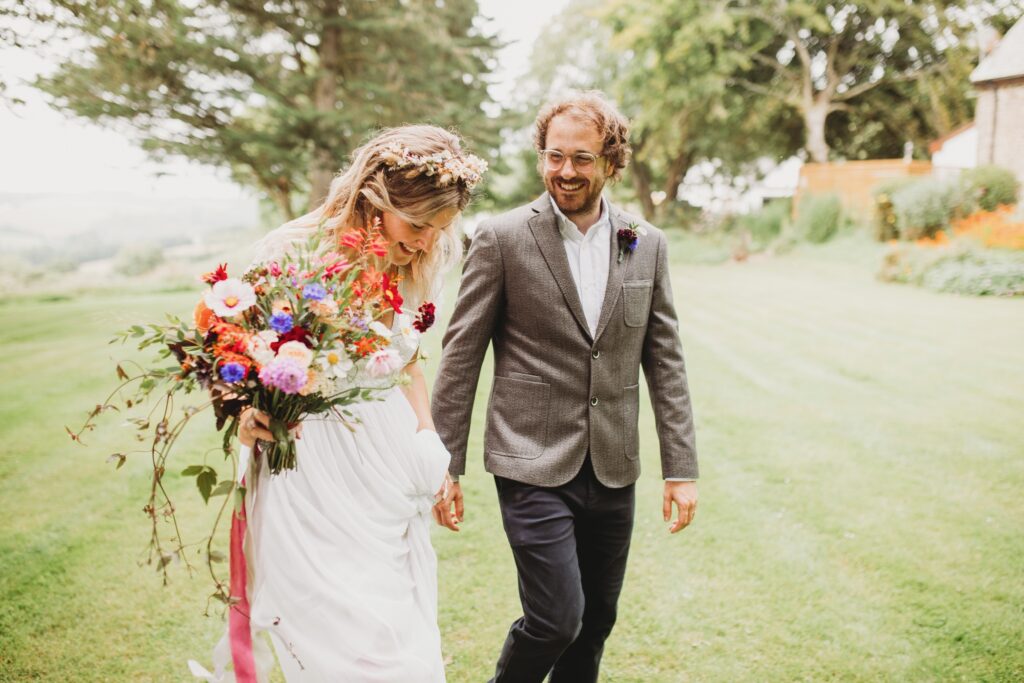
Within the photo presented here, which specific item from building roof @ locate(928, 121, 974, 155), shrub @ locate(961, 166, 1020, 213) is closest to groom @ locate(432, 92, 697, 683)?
shrub @ locate(961, 166, 1020, 213)

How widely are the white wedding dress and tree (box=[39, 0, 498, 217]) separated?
49.1 ft

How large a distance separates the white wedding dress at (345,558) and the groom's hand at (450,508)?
15cm

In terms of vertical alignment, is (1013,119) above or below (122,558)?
above

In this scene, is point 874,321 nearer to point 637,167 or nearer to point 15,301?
point 15,301

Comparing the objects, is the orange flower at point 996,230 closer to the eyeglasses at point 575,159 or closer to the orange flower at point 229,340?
the eyeglasses at point 575,159

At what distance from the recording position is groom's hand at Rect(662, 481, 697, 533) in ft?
8.86

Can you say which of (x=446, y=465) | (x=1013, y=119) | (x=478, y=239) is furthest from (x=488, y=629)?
(x=1013, y=119)

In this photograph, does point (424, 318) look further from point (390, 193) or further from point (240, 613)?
point (240, 613)

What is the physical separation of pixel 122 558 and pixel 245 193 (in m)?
23.6

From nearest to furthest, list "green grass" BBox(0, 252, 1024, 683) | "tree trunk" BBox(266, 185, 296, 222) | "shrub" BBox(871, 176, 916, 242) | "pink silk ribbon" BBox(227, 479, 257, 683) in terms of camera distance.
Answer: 1. "pink silk ribbon" BBox(227, 479, 257, 683)
2. "green grass" BBox(0, 252, 1024, 683)
3. "shrub" BBox(871, 176, 916, 242)
4. "tree trunk" BBox(266, 185, 296, 222)

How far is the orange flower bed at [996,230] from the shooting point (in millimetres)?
12961

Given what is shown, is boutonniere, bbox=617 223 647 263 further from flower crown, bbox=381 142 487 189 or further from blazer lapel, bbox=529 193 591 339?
flower crown, bbox=381 142 487 189

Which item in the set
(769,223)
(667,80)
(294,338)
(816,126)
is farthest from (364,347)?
(816,126)

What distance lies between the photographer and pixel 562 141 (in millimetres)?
2521
